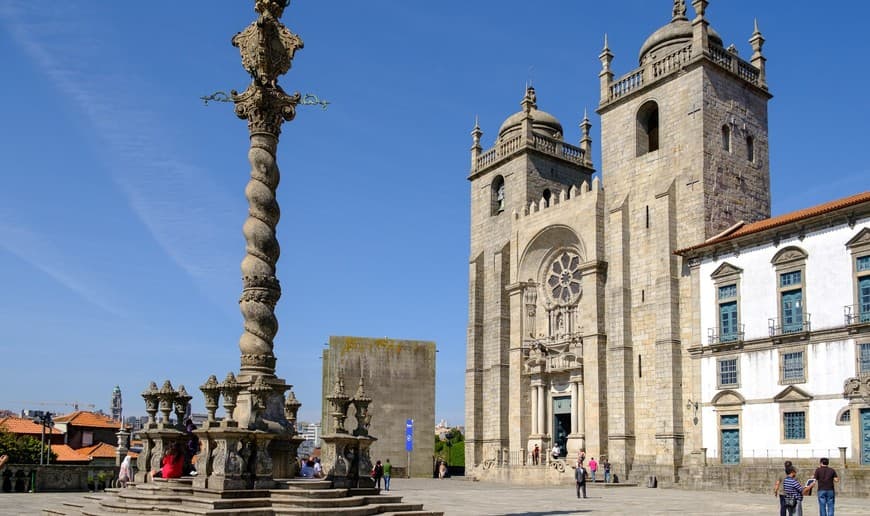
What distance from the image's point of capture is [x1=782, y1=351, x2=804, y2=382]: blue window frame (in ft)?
94.3

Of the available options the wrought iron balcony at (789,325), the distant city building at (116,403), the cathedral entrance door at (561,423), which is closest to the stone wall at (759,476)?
the wrought iron balcony at (789,325)

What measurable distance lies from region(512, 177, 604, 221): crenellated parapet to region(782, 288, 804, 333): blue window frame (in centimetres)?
1089

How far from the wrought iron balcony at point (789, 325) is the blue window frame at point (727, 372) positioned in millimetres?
1977

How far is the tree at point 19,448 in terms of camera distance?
171ft

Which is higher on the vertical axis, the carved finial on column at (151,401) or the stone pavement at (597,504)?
the carved finial on column at (151,401)

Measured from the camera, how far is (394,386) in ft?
142

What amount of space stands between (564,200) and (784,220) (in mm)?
12406

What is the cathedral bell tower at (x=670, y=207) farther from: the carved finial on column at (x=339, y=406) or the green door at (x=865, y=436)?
the carved finial on column at (x=339, y=406)

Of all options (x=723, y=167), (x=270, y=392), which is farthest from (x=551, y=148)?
(x=270, y=392)

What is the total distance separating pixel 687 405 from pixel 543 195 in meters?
15.0

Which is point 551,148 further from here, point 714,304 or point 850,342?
point 850,342

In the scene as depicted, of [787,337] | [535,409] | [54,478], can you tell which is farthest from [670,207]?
[54,478]

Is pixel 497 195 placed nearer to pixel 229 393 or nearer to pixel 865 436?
pixel 865 436

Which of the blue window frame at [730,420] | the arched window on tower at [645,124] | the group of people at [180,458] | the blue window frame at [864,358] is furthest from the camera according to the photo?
the arched window on tower at [645,124]
